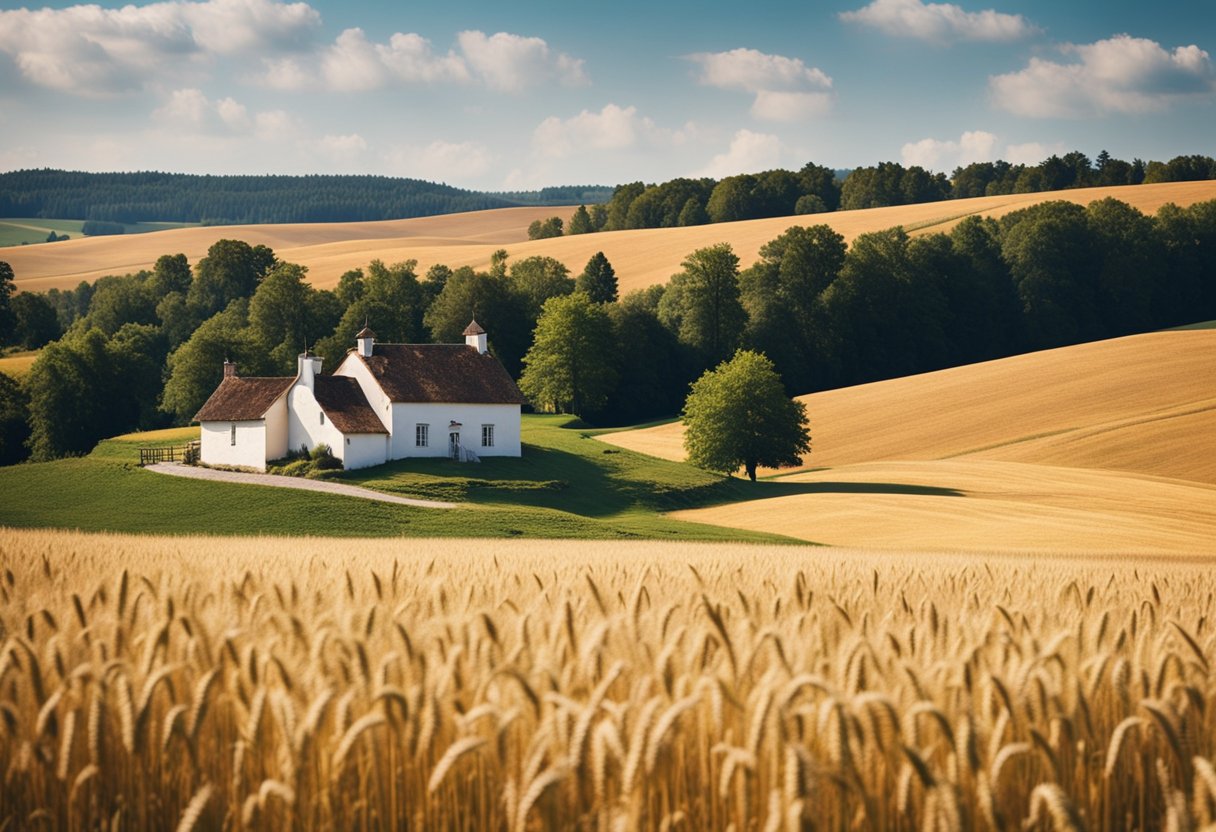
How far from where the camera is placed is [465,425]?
262 feet

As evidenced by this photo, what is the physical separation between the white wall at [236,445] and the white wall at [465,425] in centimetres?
827

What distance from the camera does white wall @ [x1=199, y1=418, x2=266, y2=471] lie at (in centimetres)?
7619

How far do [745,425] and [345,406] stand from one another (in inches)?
Result: 979

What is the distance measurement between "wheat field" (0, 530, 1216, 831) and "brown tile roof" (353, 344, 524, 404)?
70.4 metres

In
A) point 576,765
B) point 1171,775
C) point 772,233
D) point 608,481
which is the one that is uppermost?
point 772,233

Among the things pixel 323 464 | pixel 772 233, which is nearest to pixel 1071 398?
pixel 323 464

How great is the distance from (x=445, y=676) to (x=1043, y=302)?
434 feet

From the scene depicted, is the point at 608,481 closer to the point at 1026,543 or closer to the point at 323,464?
the point at 323,464

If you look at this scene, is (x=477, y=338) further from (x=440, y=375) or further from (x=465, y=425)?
(x=465, y=425)

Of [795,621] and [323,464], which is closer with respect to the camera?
[795,621]

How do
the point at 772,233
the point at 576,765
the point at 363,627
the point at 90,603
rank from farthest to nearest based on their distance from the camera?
1. the point at 772,233
2. the point at 90,603
3. the point at 363,627
4. the point at 576,765

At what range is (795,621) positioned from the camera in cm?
855

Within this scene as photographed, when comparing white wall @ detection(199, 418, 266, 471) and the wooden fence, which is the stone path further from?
the wooden fence

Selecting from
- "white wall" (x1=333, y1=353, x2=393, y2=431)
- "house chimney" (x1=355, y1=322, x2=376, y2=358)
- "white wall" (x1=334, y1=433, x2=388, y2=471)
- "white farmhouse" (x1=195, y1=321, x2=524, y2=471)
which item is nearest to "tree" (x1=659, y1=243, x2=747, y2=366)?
"white farmhouse" (x1=195, y1=321, x2=524, y2=471)
